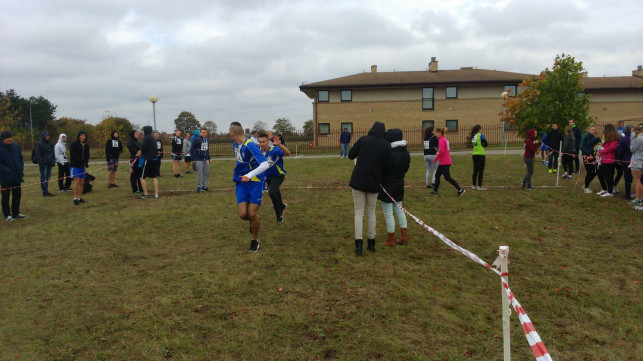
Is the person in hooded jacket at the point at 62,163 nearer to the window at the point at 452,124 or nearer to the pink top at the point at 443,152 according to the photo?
the pink top at the point at 443,152

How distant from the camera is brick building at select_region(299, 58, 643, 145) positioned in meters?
37.9

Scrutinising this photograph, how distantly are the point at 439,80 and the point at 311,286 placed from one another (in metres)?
35.8

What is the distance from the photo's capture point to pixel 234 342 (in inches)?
153

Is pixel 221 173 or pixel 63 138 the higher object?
pixel 63 138

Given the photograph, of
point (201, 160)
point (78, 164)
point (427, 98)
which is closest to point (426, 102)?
point (427, 98)

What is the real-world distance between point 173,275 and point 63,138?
9013mm

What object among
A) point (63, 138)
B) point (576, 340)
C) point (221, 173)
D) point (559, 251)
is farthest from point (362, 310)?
point (221, 173)

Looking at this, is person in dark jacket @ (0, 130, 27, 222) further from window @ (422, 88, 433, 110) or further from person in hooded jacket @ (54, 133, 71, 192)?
window @ (422, 88, 433, 110)

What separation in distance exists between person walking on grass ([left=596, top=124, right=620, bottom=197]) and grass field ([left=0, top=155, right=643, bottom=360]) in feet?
3.22

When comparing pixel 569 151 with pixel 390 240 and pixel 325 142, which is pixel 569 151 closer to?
pixel 390 240

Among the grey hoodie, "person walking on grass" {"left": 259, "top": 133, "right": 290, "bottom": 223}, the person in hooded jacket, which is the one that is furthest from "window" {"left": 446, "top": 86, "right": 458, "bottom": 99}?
the grey hoodie

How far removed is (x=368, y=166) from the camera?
6137mm

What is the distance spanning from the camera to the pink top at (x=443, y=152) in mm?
10656

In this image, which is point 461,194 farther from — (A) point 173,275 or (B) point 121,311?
(B) point 121,311
